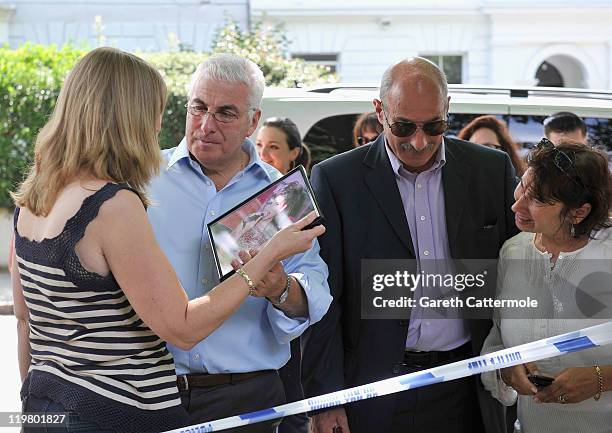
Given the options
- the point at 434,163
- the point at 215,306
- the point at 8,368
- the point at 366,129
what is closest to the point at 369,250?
the point at 434,163

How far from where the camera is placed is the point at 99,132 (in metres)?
2.61

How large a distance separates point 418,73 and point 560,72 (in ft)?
71.6

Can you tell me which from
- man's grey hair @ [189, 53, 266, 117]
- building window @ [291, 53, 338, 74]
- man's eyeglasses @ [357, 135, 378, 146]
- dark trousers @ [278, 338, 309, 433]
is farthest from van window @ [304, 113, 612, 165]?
building window @ [291, 53, 338, 74]

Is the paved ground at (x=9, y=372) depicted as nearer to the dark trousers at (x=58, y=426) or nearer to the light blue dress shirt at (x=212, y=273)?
the light blue dress shirt at (x=212, y=273)

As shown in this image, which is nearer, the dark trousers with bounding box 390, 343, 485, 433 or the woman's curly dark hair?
the woman's curly dark hair

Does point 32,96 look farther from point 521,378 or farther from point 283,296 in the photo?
point 521,378

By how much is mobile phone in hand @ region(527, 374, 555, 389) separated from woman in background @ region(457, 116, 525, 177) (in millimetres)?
3629

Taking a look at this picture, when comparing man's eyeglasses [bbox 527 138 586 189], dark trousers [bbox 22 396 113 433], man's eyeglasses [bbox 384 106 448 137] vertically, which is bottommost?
dark trousers [bbox 22 396 113 433]

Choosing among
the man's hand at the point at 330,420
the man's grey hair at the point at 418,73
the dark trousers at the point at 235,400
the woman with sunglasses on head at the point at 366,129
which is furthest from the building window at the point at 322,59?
the dark trousers at the point at 235,400

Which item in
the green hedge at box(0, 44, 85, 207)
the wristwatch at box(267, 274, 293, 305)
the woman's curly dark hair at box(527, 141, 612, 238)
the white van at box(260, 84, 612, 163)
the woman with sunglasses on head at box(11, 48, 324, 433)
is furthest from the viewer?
the green hedge at box(0, 44, 85, 207)

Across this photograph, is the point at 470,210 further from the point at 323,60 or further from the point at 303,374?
the point at 323,60

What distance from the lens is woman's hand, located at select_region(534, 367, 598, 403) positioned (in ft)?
Answer: 10.3

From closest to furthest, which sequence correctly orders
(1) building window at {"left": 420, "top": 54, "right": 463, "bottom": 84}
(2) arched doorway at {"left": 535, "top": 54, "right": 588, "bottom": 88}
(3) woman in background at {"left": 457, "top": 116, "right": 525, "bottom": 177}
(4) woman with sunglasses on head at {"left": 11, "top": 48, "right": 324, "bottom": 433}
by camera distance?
(4) woman with sunglasses on head at {"left": 11, "top": 48, "right": 324, "bottom": 433}, (3) woman in background at {"left": 457, "top": 116, "right": 525, "bottom": 177}, (1) building window at {"left": 420, "top": 54, "right": 463, "bottom": 84}, (2) arched doorway at {"left": 535, "top": 54, "right": 588, "bottom": 88}

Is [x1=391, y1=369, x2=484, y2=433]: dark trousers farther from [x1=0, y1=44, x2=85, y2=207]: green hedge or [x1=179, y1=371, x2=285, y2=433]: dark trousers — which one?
[x1=0, y1=44, x2=85, y2=207]: green hedge
